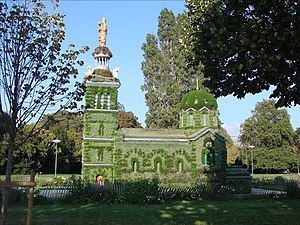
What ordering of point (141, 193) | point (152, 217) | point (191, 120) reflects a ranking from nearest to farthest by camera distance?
point (152, 217) < point (141, 193) < point (191, 120)

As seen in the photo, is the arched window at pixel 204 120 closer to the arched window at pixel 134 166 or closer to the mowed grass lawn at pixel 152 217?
the arched window at pixel 134 166

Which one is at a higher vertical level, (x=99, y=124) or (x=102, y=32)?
(x=102, y=32)

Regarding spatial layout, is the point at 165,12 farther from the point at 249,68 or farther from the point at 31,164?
the point at 249,68

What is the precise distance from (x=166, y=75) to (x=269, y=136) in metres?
27.2

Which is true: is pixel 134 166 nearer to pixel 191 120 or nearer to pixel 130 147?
pixel 130 147

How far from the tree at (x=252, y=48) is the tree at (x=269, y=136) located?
51.4m

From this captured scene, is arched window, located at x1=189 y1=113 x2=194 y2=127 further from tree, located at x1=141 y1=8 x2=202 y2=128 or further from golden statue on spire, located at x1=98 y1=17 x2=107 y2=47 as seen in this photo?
golden statue on spire, located at x1=98 y1=17 x2=107 y2=47

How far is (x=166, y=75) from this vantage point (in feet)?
153

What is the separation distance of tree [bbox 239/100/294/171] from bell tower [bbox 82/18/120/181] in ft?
123

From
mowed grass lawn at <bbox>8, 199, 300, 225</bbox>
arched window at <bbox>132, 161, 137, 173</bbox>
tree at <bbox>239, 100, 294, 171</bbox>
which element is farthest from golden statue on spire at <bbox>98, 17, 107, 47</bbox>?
tree at <bbox>239, 100, 294, 171</bbox>

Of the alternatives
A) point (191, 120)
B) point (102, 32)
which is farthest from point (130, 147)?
point (102, 32)

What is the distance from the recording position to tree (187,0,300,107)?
8320 millimetres

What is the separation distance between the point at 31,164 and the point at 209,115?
27.2 metres

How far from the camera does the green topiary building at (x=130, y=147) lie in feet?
98.5
